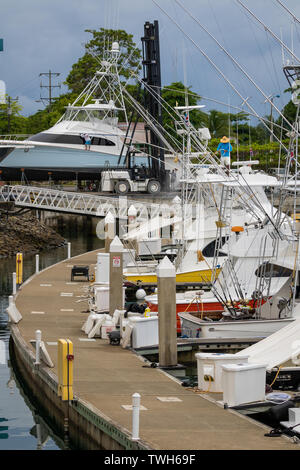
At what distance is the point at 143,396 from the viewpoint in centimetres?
1633

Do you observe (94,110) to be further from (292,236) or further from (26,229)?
(292,236)

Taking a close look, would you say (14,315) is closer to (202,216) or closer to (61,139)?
(202,216)

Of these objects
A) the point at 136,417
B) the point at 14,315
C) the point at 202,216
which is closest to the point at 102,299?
the point at 14,315

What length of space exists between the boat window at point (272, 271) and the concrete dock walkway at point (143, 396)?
4566 millimetres

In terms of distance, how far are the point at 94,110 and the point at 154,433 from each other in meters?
50.9

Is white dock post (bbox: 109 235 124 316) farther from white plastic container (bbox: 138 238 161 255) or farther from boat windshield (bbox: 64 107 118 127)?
boat windshield (bbox: 64 107 118 127)

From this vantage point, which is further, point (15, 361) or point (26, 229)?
point (26, 229)

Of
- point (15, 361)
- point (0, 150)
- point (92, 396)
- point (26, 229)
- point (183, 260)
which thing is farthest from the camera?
point (0, 150)

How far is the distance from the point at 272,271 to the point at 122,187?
32251mm

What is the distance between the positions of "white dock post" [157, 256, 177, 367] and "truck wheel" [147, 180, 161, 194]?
35.6 metres

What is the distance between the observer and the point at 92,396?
53.6ft

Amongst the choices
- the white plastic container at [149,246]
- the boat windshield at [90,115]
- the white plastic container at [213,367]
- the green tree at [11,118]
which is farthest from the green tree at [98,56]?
the white plastic container at [213,367]

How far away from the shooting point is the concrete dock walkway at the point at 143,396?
1340 cm
